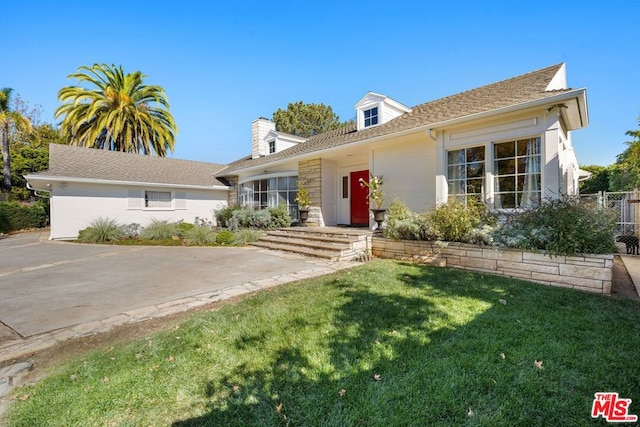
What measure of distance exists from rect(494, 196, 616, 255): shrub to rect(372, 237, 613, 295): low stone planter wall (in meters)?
0.17

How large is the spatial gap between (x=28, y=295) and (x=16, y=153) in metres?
23.5

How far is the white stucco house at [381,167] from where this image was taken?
6.51 metres

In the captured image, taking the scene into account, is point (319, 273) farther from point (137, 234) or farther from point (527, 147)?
point (137, 234)

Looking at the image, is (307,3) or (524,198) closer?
(524,198)

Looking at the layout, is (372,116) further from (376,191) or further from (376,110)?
(376,191)

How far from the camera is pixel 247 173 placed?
1585cm

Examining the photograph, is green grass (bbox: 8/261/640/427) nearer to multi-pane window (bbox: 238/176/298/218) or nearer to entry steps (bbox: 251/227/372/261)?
entry steps (bbox: 251/227/372/261)

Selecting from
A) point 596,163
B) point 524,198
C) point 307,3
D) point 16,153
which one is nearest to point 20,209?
point 16,153

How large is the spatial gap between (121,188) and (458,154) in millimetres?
15385

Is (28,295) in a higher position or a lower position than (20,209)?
lower

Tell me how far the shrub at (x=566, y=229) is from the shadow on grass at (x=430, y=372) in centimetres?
143

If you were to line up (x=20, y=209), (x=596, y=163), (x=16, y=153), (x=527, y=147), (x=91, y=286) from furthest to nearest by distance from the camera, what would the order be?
(x=596, y=163)
(x=16, y=153)
(x=20, y=209)
(x=527, y=147)
(x=91, y=286)

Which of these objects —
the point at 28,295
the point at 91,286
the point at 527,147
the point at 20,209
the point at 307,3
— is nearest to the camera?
the point at 28,295

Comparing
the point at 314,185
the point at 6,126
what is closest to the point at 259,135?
the point at 314,185
